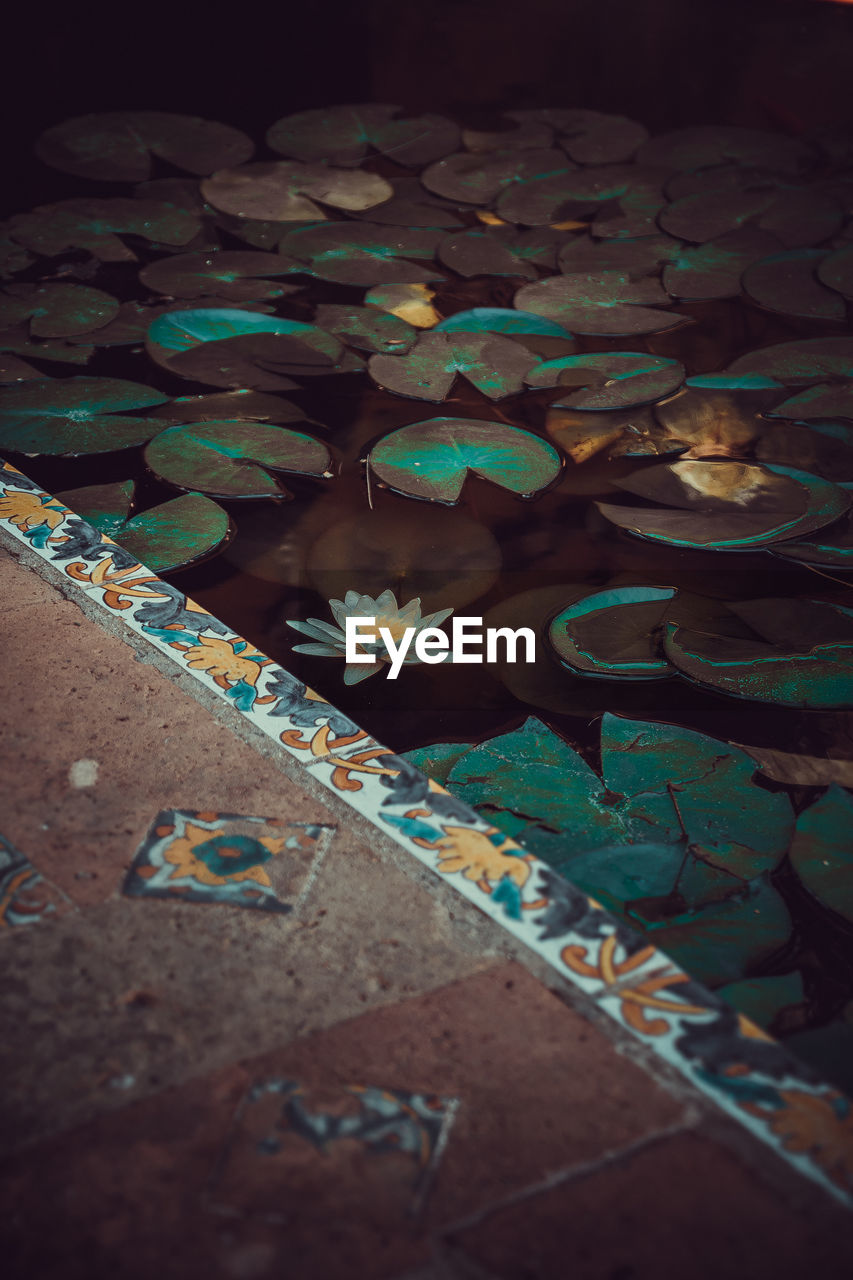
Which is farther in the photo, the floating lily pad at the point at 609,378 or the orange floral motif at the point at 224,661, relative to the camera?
the floating lily pad at the point at 609,378

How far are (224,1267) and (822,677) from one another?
89 centimetres

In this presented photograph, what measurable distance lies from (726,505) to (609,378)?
1.24 ft

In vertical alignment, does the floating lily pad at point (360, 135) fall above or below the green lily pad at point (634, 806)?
above

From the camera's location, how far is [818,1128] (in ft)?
2.41

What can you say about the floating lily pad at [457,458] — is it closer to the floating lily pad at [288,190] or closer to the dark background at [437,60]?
the floating lily pad at [288,190]

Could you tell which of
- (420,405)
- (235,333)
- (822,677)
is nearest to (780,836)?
(822,677)

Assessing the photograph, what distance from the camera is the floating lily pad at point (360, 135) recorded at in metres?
2.61

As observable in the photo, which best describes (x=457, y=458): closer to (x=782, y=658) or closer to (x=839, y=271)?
(x=782, y=658)

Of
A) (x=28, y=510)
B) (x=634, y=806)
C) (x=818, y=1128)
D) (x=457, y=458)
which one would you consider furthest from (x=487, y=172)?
(x=818, y=1128)

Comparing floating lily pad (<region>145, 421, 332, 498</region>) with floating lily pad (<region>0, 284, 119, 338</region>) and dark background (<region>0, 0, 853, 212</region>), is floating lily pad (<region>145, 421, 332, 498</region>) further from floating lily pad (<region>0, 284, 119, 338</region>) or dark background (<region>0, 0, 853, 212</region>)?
dark background (<region>0, 0, 853, 212</region>)

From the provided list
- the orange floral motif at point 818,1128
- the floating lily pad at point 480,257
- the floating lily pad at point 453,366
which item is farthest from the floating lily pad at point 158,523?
the orange floral motif at point 818,1128

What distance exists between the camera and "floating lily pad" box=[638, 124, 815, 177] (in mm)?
2529

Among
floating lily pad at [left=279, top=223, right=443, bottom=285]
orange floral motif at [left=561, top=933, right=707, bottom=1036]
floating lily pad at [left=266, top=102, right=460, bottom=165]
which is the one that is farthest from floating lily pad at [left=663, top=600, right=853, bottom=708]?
floating lily pad at [left=266, top=102, right=460, bottom=165]

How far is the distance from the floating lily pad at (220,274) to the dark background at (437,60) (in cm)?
66
